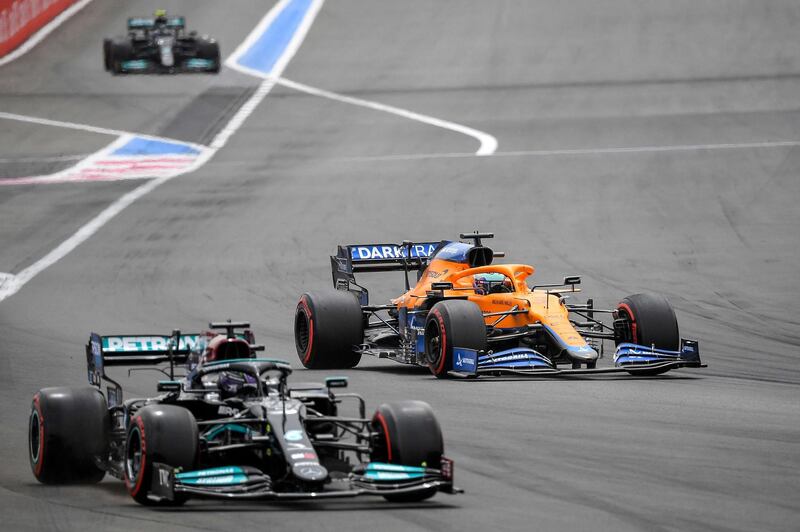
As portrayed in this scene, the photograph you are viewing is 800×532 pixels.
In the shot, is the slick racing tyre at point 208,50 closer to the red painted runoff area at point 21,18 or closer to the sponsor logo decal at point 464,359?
the red painted runoff area at point 21,18

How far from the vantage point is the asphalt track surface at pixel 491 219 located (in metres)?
13.8

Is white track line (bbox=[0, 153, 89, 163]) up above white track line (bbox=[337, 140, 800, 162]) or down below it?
below

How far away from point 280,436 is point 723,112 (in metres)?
34.4

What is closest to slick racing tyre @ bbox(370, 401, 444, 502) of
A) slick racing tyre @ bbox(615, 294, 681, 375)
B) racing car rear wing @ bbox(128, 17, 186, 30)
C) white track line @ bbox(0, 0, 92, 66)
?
slick racing tyre @ bbox(615, 294, 681, 375)

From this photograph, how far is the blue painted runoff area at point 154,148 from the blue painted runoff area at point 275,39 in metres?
9.94

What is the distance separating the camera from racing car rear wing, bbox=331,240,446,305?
2400 centimetres

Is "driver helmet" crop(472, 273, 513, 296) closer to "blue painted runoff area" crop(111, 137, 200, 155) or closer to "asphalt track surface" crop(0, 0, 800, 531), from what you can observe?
"asphalt track surface" crop(0, 0, 800, 531)

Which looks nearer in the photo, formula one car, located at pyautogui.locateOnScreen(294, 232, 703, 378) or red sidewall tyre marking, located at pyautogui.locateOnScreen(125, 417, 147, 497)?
red sidewall tyre marking, located at pyautogui.locateOnScreen(125, 417, 147, 497)

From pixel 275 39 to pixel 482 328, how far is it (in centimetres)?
3978

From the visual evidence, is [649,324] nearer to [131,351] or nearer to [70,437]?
[131,351]

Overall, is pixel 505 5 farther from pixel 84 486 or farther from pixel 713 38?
pixel 84 486

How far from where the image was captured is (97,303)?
27797 mm

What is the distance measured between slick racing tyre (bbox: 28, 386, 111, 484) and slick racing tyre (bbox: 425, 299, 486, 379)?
286 inches

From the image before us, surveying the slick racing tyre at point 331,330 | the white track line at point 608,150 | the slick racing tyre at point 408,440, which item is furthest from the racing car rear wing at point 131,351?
the white track line at point 608,150
